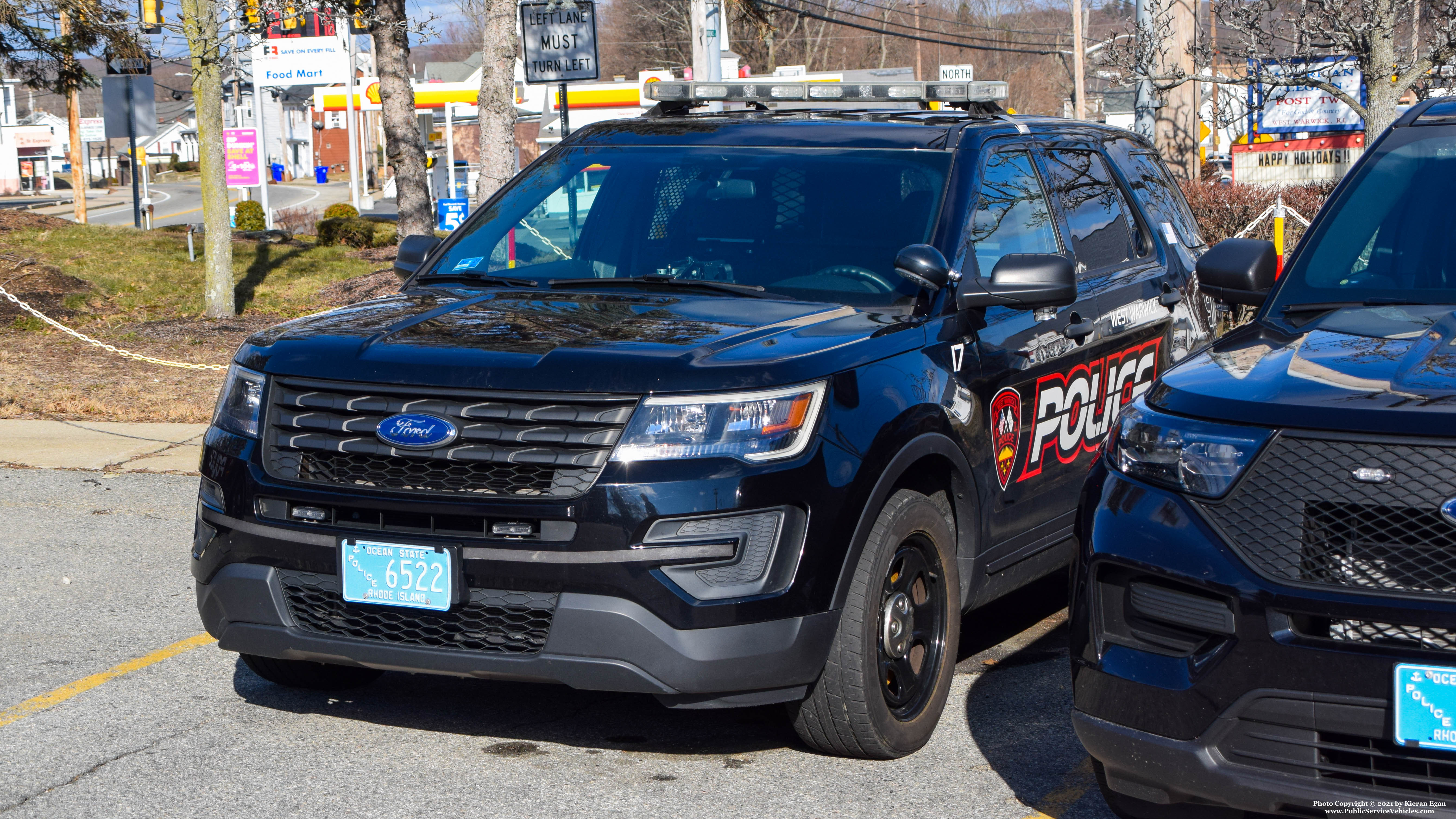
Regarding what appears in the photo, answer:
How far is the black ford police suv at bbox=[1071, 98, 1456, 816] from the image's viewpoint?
2.98 metres

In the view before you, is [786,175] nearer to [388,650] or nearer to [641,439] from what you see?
[641,439]

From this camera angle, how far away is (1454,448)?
3027mm

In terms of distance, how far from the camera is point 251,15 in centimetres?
1598

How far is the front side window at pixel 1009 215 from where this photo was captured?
5.10m

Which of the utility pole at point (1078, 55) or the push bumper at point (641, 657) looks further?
the utility pole at point (1078, 55)

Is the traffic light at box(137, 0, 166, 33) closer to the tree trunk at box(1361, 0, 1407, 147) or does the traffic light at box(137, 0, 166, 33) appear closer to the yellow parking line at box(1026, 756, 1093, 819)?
the tree trunk at box(1361, 0, 1407, 147)

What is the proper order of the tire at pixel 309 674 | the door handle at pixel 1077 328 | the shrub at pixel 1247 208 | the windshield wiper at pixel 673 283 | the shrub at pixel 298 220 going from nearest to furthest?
the windshield wiper at pixel 673 283, the tire at pixel 309 674, the door handle at pixel 1077 328, the shrub at pixel 1247 208, the shrub at pixel 298 220

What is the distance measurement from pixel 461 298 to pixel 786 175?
1204 millimetres

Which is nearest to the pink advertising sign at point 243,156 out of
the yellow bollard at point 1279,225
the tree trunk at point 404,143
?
the tree trunk at point 404,143

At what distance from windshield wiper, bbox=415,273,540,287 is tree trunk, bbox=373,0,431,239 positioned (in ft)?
47.2

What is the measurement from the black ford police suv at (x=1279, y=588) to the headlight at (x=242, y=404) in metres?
2.32

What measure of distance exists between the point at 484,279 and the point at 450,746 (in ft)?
5.23

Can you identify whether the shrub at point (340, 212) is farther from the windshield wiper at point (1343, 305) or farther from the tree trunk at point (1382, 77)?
the windshield wiper at point (1343, 305)

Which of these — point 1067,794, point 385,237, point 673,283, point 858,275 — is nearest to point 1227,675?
point 1067,794
